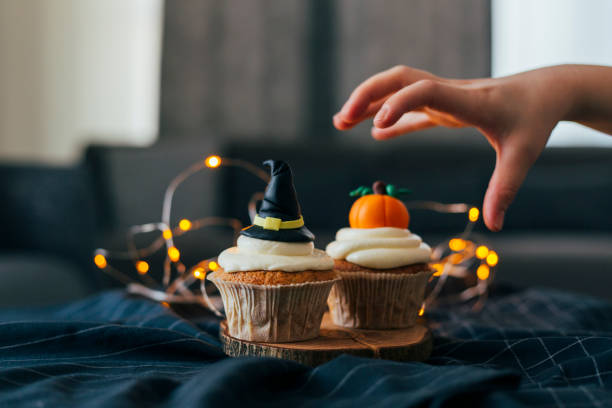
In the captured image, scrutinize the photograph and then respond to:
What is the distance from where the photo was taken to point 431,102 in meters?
0.82

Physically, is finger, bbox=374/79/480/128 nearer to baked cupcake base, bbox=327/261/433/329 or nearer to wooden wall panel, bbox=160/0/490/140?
baked cupcake base, bbox=327/261/433/329

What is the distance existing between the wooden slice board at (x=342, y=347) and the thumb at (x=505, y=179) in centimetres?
21

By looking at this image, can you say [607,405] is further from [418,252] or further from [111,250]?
[111,250]

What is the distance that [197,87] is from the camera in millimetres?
3717

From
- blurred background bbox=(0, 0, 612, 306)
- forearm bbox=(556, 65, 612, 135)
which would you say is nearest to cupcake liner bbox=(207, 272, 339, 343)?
forearm bbox=(556, 65, 612, 135)

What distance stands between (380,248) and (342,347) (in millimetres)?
185

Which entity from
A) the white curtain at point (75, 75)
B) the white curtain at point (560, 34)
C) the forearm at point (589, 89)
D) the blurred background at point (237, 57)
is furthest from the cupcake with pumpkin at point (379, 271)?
the white curtain at point (560, 34)

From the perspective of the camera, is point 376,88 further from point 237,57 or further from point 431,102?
point 237,57

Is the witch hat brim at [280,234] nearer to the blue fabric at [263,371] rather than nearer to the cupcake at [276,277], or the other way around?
the cupcake at [276,277]

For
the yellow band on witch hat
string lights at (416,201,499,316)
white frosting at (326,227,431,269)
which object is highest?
the yellow band on witch hat

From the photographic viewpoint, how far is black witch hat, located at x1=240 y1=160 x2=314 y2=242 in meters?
0.78

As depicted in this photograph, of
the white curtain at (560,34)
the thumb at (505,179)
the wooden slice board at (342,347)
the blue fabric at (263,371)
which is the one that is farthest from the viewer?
the white curtain at (560,34)

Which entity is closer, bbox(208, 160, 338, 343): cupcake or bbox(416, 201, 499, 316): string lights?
bbox(208, 160, 338, 343): cupcake

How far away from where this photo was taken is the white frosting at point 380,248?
855 millimetres
